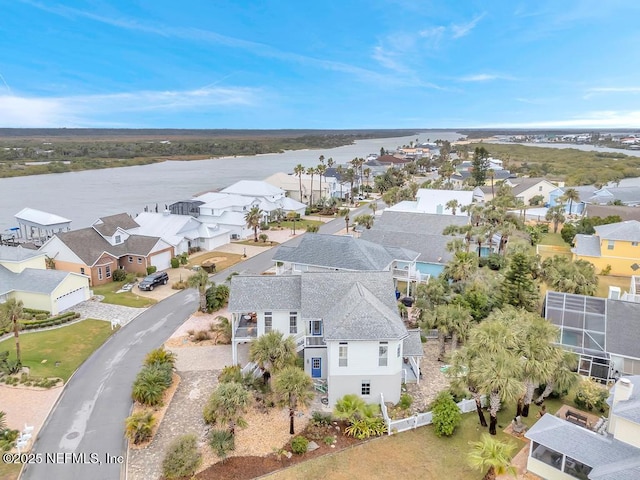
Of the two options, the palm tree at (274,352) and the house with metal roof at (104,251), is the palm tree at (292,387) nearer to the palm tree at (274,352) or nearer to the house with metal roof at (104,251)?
the palm tree at (274,352)

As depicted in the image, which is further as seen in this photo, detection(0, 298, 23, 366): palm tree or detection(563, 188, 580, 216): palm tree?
detection(563, 188, 580, 216): palm tree

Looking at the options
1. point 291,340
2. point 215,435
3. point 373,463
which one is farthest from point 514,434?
point 215,435

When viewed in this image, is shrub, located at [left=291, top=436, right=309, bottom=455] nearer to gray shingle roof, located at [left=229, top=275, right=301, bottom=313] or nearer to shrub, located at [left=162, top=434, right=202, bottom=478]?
shrub, located at [left=162, top=434, right=202, bottom=478]

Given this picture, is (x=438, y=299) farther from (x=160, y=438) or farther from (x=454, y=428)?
(x=160, y=438)

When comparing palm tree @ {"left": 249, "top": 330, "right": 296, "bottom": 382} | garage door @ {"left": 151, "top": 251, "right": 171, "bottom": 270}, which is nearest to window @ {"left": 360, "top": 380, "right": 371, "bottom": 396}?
palm tree @ {"left": 249, "top": 330, "right": 296, "bottom": 382}

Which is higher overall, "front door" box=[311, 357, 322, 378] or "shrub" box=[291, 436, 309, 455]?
"front door" box=[311, 357, 322, 378]

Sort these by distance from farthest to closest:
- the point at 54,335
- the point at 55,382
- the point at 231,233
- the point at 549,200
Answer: the point at 549,200 → the point at 231,233 → the point at 54,335 → the point at 55,382

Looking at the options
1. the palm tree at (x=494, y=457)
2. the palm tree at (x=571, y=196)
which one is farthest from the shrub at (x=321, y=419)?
the palm tree at (x=571, y=196)
